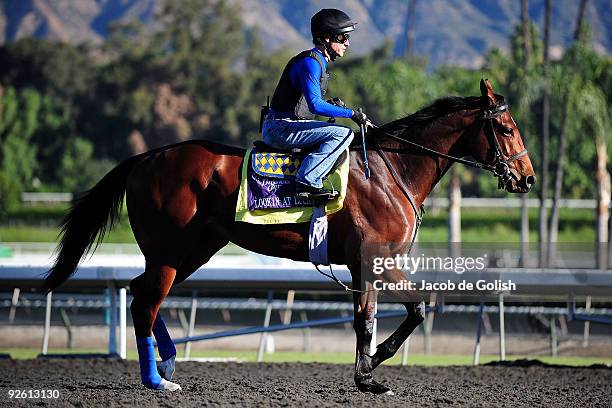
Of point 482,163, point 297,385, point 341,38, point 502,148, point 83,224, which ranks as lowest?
point 297,385

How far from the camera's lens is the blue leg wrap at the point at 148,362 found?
6508mm

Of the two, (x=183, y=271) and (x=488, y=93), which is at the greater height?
(x=488, y=93)

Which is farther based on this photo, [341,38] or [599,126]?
[599,126]

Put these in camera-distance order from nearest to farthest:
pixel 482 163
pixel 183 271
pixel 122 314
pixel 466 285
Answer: pixel 482 163 → pixel 183 271 → pixel 466 285 → pixel 122 314

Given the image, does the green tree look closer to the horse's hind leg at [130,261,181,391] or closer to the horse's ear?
the horse's hind leg at [130,261,181,391]

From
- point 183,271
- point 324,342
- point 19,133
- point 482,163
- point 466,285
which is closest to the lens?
point 482,163

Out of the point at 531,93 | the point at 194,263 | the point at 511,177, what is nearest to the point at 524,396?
the point at 511,177

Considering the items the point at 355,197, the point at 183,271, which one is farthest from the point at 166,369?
the point at 355,197

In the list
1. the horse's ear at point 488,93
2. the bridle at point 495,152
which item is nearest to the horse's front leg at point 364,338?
the bridle at point 495,152

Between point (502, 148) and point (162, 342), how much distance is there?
2.65 metres

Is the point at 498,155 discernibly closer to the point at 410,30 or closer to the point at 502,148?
the point at 502,148

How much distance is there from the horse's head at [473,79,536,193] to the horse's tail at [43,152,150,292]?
251cm

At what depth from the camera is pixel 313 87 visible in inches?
247

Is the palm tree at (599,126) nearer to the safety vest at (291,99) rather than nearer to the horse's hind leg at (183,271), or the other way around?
the horse's hind leg at (183,271)
